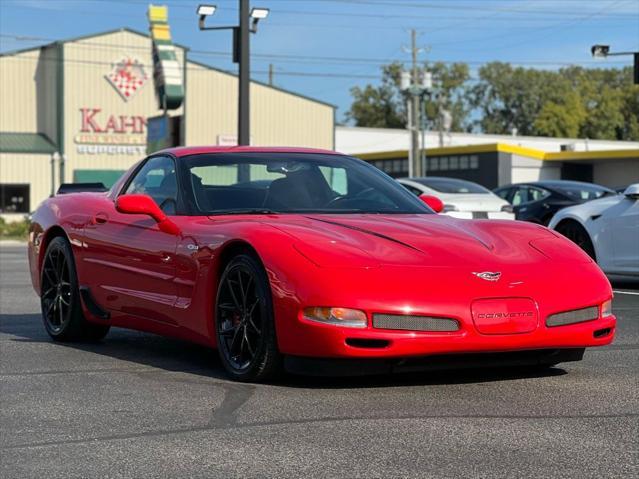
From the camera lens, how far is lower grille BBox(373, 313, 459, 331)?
17.9ft

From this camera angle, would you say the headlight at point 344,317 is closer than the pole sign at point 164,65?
Yes

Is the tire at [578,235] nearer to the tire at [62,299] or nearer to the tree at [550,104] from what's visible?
the tire at [62,299]

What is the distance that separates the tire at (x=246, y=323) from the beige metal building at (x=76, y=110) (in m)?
49.0

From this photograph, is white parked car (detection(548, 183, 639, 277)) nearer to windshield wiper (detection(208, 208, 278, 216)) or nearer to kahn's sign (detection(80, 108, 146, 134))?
windshield wiper (detection(208, 208, 278, 216))

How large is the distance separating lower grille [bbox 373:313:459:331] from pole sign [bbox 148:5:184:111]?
39658 millimetres

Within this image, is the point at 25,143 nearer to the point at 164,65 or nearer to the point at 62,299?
the point at 164,65

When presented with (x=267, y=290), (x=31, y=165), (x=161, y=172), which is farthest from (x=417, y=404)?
(x=31, y=165)

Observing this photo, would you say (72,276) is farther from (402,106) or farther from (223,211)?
(402,106)

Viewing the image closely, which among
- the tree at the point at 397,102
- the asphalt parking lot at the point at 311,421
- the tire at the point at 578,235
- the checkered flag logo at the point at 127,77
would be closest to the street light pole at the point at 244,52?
the tire at the point at 578,235

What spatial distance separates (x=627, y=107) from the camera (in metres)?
115

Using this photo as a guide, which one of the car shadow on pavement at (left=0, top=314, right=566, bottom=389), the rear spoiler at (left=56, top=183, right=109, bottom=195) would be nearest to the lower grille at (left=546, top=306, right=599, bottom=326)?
the car shadow on pavement at (left=0, top=314, right=566, bottom=389)

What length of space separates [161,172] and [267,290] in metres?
1.96

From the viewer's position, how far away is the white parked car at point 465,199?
17688 millimetres

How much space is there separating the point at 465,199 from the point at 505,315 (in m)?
12.6
